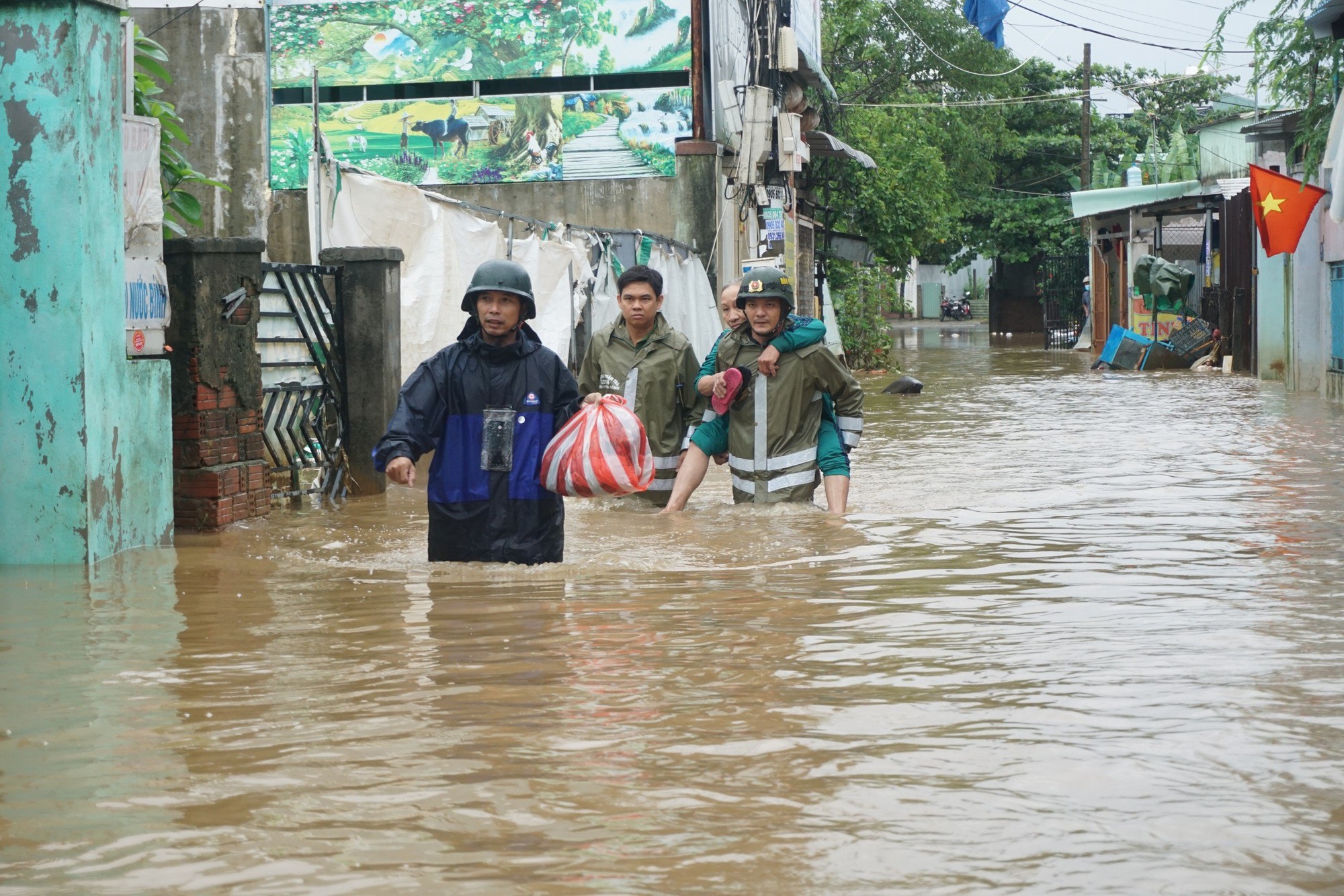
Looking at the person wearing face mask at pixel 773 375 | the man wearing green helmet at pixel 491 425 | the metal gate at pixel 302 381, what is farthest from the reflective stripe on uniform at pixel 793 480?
the metal gate at pixel 302 381

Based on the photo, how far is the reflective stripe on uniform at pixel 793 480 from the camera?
28.8 feet

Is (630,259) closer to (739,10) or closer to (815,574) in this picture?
(739,10)

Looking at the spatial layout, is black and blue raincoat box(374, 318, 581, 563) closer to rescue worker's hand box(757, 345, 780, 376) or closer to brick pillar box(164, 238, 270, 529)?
rescue worker's hand box(757, 345, 780, 376)

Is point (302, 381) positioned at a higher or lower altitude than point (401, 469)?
higher

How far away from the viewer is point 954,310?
73.9 meters

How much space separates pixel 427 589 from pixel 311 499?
4.16 m

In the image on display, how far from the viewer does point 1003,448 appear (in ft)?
45.6

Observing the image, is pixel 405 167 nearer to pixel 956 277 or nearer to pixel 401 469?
pixel 401 469

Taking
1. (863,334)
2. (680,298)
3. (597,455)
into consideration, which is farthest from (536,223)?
(863,334)

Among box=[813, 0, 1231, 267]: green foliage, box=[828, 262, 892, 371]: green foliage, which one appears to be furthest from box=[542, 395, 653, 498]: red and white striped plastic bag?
box=[813, 0, 1231, 267]: green foliage

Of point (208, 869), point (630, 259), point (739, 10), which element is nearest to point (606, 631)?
point (208, 869)

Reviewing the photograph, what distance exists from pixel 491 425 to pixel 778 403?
99.9 inches

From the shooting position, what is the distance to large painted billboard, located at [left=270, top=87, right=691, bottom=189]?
20.0 metres

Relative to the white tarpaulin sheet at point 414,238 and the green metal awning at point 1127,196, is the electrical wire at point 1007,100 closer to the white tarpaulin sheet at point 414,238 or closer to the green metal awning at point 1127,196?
the green metal awning at point 1127,196
